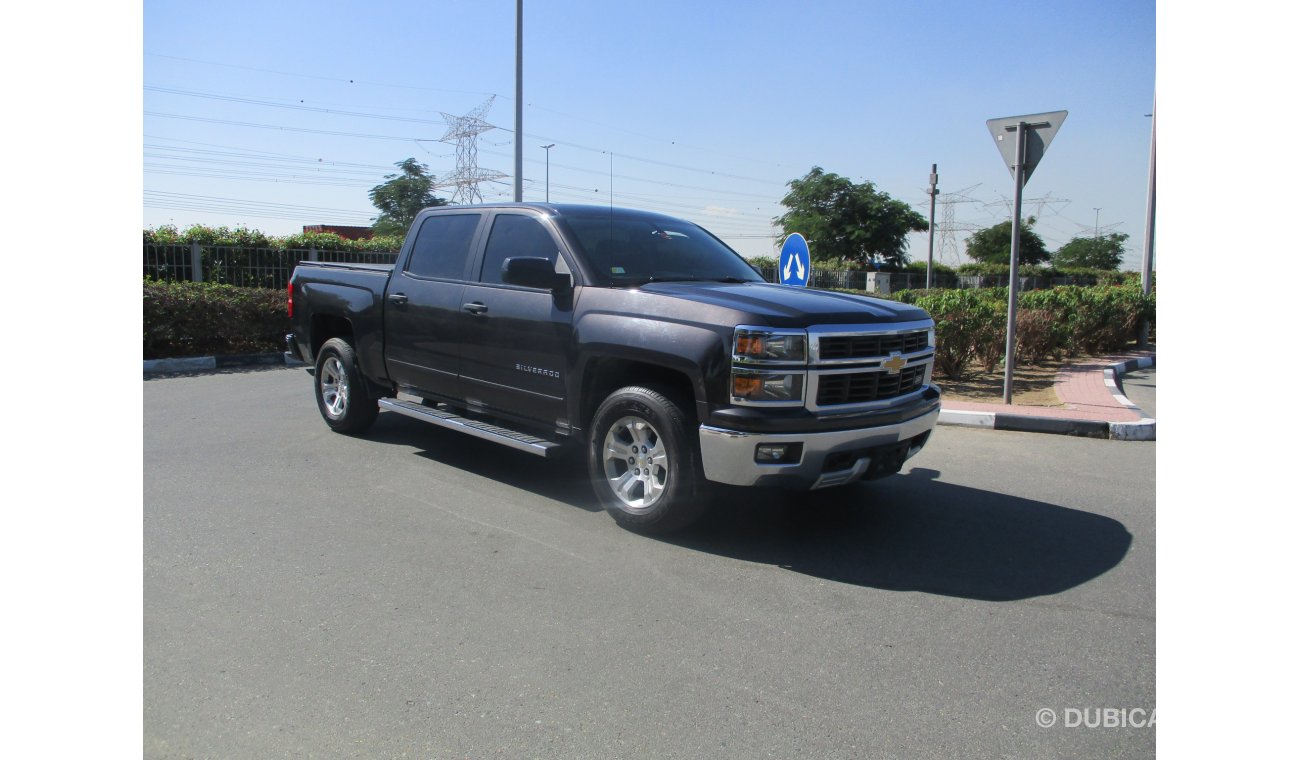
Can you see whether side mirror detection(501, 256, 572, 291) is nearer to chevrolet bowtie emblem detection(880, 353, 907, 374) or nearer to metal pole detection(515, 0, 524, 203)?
chevrolet bowtie emblem detection(880, 353, 907, 374)

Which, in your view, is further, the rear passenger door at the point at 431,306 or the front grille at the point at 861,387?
the rear passenger door at the point at 431,306

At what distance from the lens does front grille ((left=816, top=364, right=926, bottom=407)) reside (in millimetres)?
4738

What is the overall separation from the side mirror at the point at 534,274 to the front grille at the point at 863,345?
1742 mm

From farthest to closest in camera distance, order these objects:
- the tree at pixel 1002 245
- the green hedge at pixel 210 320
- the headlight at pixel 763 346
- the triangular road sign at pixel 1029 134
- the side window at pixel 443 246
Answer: the tree at pixel 1002 245 → the green hedge at pixel 210 320 → the triangular road sign at pixel 1029 134 → the side window at pixel 443 246 → the headlight at pixel 763 346

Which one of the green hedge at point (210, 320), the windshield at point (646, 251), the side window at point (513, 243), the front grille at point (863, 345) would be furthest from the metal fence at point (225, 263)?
the front grille at point (863, 345)

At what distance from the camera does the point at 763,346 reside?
4574 millimetres

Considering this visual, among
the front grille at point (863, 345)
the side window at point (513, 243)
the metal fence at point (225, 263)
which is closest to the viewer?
the front grille at point (863, 345)

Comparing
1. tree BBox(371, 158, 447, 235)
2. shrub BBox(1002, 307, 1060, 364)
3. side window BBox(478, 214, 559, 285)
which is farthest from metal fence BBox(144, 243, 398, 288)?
tree BBox(371, 158, 447, 235)

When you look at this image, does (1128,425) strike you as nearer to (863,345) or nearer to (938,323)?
(938,323)

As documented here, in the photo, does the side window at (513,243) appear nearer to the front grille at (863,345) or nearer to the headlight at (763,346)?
the headlight at (763,346)

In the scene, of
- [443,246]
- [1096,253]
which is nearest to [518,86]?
[443,246]

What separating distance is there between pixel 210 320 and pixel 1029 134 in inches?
444

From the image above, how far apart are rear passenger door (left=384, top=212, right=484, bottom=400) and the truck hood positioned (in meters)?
1.74

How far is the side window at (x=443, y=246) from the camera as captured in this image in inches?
260
